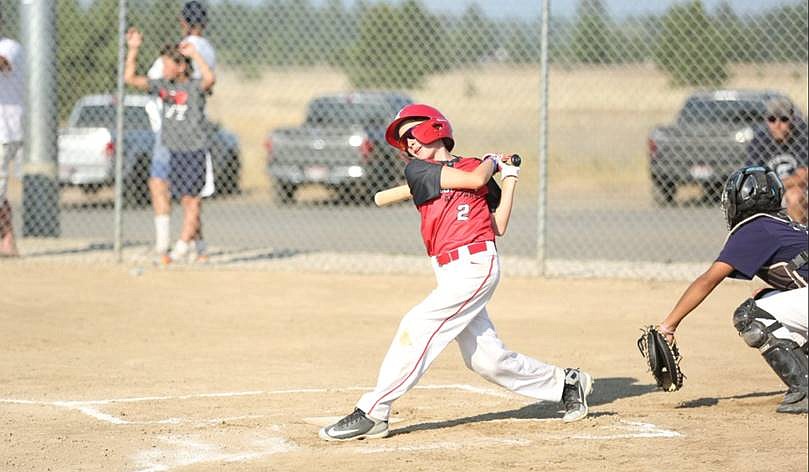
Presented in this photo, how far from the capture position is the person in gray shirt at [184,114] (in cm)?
1238

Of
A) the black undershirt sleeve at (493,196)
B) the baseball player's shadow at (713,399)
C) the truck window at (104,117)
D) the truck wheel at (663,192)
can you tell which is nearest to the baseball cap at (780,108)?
the baseball player's shadow at (713,399)

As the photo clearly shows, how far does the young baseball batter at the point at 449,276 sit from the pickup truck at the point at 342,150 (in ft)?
42.0

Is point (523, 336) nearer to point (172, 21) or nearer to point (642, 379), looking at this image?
point (642, 379)

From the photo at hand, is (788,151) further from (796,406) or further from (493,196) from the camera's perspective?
(493,196)

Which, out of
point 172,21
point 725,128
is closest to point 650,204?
point 725,128

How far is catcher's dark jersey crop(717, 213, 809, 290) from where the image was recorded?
6301 mm

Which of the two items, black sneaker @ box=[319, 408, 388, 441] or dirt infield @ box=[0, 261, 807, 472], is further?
black sneaker @ box=[319, 408, 388, 441]

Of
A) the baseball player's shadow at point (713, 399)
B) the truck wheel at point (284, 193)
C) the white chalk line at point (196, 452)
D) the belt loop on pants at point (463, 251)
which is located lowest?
the truck wheel at point (284, 193)

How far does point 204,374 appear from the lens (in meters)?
8.07

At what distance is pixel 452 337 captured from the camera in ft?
20.4

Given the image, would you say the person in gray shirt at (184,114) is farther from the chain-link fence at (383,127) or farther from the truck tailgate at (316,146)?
the truck tailgate at (316,146)

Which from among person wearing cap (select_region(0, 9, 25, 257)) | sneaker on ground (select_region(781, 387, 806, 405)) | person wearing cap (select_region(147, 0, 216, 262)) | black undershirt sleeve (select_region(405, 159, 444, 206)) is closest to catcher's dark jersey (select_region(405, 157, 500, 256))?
black undershirt sleeve (select_region(405, 159, 444, 206))

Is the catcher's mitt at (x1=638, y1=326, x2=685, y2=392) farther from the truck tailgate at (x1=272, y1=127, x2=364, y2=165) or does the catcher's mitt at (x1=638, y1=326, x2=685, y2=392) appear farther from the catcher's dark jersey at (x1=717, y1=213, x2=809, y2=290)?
the truck tailgate at (x1=272, y1=127, x2=364, y2=165)

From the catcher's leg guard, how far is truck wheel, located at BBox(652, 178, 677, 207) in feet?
39.9
